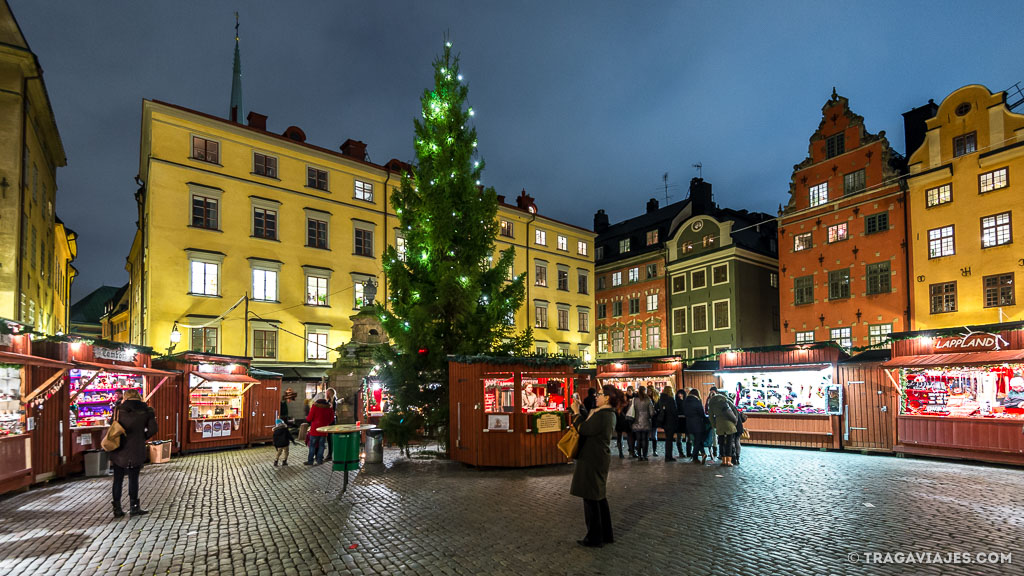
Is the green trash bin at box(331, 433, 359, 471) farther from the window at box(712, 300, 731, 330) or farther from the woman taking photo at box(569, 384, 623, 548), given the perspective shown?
the window at box(712, 300, 731, 330)

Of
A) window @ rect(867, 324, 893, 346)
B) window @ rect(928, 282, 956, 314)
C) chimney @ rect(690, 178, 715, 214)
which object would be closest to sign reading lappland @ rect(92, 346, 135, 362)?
window @ rect(867, 324, 893, 346)

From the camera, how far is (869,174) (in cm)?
2981

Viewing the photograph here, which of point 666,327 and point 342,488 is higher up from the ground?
point 666,327

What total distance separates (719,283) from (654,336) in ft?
22.0

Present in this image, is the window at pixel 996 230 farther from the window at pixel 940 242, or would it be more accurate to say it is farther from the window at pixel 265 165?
the window at pixel 265 165

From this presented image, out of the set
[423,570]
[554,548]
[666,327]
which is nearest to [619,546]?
[554,548]

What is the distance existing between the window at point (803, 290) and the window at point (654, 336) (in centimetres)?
1114

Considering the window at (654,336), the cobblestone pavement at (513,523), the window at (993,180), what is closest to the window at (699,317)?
the window at (654,336)

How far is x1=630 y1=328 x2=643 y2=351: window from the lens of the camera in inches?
1750

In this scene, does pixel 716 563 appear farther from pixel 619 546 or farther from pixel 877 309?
pixel 877 309

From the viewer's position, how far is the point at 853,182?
30625 mm

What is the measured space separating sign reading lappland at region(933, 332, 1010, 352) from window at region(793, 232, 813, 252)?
17.4 metres

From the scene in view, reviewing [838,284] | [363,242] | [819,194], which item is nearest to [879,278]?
[838,284]

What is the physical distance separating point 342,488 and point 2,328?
6.90 metres
